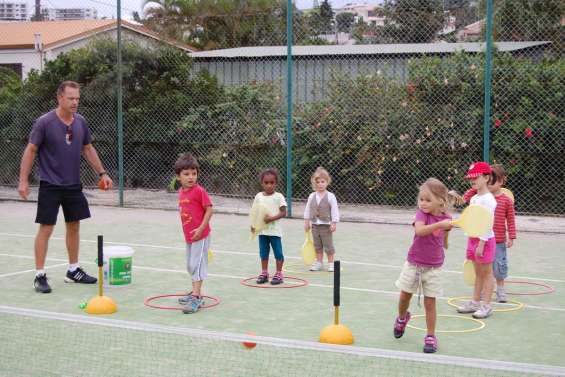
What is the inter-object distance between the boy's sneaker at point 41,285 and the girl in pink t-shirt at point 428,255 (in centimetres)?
378

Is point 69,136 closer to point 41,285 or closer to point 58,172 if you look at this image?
point 58,172

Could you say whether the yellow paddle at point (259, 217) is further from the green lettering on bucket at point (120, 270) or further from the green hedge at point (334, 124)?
the green hedge at point (334, 124)

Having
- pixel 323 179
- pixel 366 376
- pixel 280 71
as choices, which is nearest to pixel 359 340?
pixel 366 376

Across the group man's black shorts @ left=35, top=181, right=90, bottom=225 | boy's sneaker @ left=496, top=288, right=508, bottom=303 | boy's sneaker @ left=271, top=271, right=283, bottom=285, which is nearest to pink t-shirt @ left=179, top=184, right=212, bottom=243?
boy's sneaker @ left=271, top=271, right=283, bottom=285

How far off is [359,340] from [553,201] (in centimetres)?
834

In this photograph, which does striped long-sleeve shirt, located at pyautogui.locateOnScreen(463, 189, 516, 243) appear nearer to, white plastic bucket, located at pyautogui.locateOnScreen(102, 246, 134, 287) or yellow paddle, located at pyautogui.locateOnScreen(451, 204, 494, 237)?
yellow paddle, located at pyautogui.locateOnScreen(451, 204, 494, 237)

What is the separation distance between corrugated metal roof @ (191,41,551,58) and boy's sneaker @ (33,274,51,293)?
8278 millimetres

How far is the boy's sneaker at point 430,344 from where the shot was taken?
22.2 feet

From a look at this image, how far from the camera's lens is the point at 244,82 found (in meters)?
16.9

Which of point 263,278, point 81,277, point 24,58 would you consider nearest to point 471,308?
point 263,278

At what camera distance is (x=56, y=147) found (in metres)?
9.20

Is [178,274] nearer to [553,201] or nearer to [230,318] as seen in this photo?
[230,318]

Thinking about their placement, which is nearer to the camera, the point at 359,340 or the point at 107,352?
the point at 107,352

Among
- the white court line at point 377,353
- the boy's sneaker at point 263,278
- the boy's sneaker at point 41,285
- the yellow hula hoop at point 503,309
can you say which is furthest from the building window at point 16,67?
the white court line at point 377,353
